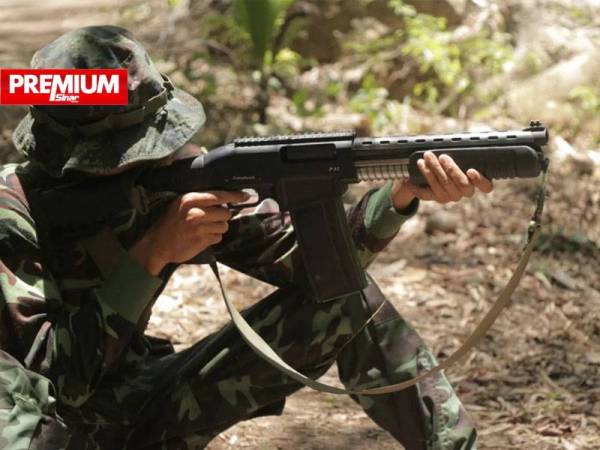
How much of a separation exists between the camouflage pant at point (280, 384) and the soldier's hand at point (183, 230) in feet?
1.37

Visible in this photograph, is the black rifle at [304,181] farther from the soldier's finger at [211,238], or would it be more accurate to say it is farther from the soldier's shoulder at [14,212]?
the soldier's finger at [211,238]

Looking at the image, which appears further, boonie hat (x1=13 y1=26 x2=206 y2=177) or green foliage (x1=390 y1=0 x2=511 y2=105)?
green foliage (x1=390 y1=0 x2=511 y2=105)

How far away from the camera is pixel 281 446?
3.82m

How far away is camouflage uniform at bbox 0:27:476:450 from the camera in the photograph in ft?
9.25

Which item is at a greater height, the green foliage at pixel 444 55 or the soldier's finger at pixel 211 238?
the green foliage at pixel 444 55

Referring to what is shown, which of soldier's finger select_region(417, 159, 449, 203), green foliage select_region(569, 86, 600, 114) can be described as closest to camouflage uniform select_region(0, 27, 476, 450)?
soldier's finger select_region(417, 159, 449, 203)

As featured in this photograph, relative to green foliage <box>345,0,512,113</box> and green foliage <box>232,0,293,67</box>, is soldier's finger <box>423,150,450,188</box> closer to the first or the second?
green foliage <box>232,0,293,67</box>

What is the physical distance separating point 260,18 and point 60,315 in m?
4.55

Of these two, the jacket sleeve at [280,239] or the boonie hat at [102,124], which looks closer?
the boonie hat at [102,124]

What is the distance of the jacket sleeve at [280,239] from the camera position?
3090 millimetres

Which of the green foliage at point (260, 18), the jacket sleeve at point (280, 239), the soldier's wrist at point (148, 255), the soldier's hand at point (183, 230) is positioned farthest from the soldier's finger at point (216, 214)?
the green foliage at point (260, 18)

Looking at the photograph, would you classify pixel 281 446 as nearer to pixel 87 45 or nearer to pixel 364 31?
pixel 87 45

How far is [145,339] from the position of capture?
337 centimetres

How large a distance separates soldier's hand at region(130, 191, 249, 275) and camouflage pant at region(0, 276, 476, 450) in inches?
Answer: 16.4
